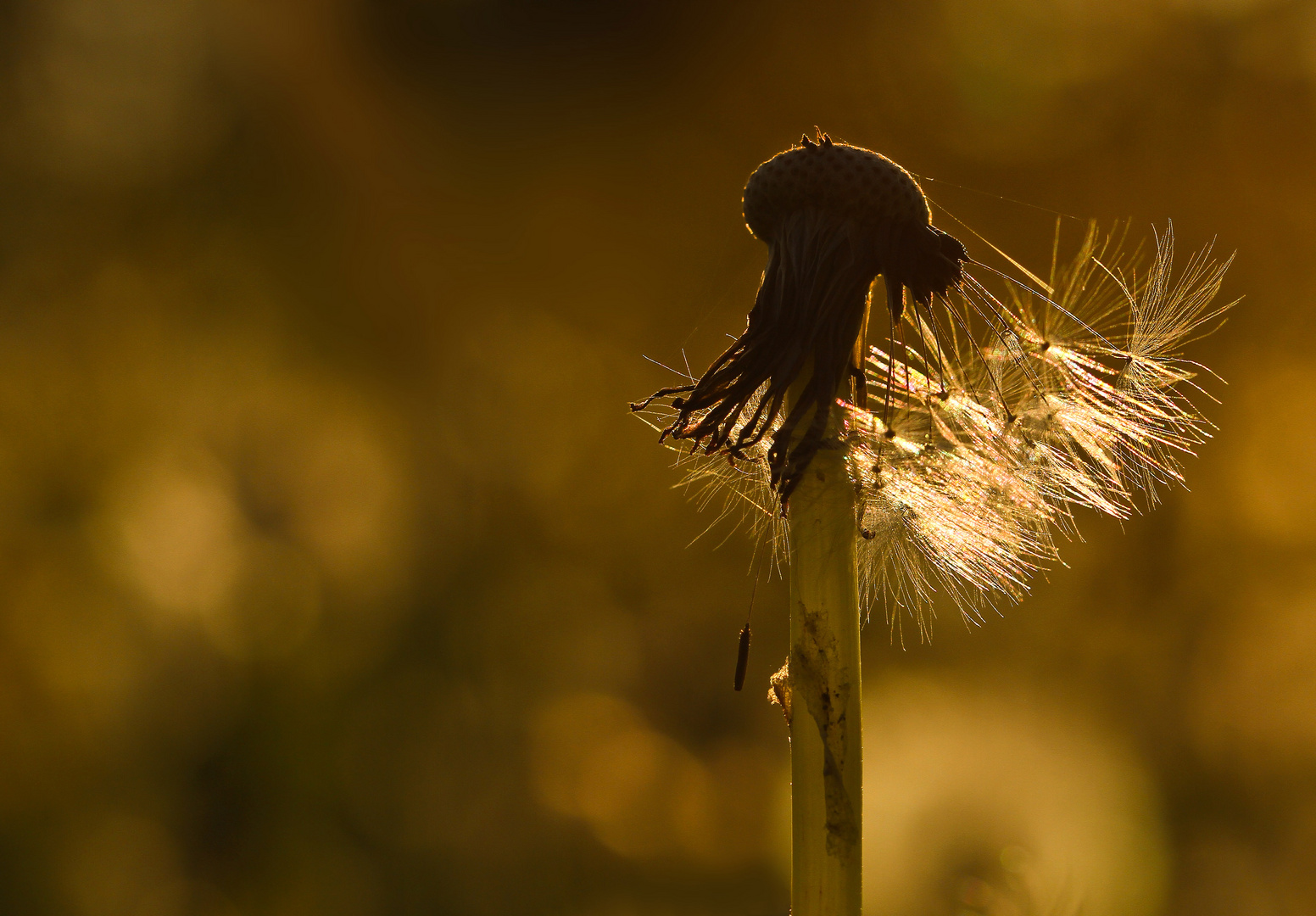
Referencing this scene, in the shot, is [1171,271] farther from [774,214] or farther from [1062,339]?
[774,214]

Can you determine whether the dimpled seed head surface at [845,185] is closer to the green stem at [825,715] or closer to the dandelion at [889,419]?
the dandelion at [889,419]

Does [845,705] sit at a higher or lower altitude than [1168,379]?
lower

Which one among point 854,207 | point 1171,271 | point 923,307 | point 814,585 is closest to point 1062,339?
point 1171,271

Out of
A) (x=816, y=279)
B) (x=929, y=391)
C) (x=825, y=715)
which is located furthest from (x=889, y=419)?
(x=825, y=715)

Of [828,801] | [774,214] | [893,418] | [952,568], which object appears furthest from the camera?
[952,568]

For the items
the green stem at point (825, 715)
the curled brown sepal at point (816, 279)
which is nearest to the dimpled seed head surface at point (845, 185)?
the curled brown sepal at point (816, 279)

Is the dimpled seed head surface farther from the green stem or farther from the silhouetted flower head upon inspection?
the green stem

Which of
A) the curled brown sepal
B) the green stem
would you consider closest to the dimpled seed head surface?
the curled brown sepal
